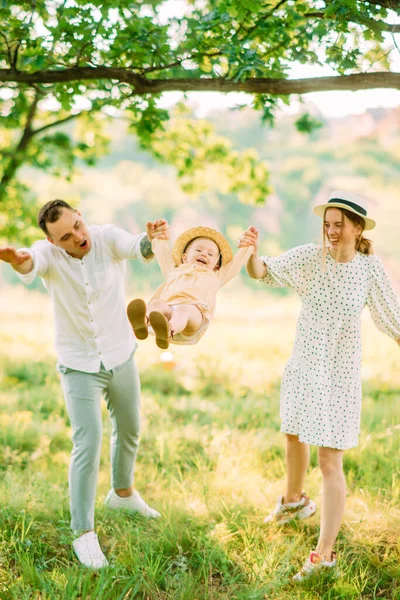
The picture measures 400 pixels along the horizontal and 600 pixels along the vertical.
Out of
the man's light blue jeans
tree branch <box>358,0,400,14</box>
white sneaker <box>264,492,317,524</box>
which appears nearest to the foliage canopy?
tree branch <box>358,0,400,14</box>

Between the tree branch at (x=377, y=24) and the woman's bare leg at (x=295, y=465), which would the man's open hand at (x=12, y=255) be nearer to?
the woman's bare leg at (x=295, y=465)

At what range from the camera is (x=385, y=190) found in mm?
34812

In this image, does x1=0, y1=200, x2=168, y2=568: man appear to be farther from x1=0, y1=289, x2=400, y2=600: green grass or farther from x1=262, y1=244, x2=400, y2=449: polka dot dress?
x1=262, y1=244, x2=400, y2=449: polka dot dress

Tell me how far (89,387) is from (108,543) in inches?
40.6

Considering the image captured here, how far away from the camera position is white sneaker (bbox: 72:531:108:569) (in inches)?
137

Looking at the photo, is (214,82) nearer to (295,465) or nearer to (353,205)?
(353,205)

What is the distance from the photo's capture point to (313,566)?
336cm

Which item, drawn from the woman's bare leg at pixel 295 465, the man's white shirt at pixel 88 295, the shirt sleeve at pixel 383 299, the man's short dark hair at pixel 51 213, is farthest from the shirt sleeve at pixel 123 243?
the woman's bare leg at pixel 295 465

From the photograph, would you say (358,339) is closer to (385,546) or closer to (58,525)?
(385,546)

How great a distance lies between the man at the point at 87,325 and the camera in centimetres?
353

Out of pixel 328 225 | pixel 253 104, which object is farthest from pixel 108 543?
pixel 253 104

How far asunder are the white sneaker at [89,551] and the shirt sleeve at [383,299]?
2160 millimetres

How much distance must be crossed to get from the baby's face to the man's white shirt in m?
0.28

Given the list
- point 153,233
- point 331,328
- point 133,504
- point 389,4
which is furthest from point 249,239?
point 133,504
